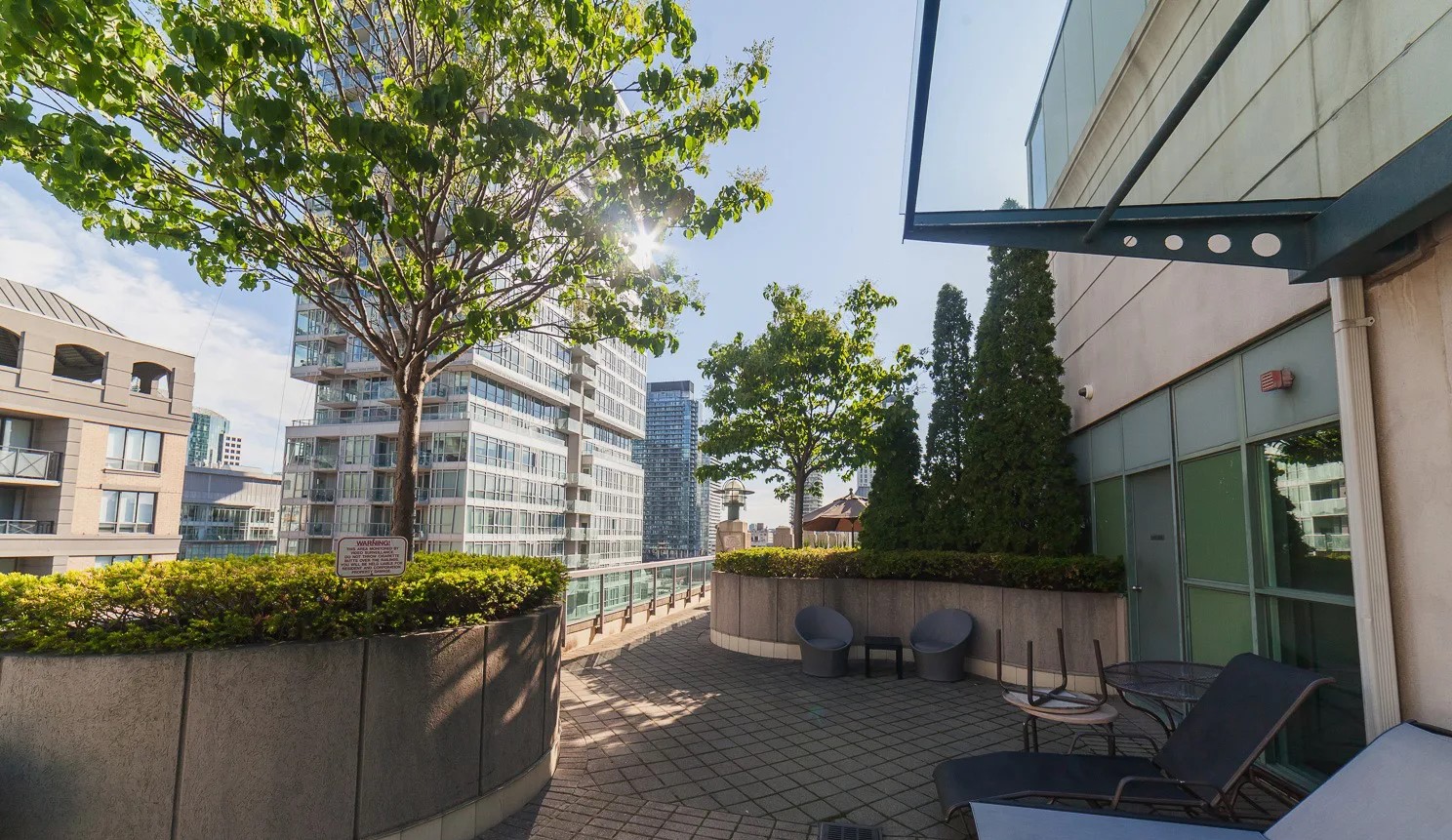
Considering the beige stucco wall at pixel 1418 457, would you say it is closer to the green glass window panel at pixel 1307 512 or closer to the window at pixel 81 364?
the green glass window panel at pixel 1307 512

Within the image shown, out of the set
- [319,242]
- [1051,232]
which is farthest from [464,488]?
[1051,232]

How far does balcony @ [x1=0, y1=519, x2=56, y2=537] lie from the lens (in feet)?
81.9

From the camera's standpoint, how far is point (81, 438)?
2662 cm

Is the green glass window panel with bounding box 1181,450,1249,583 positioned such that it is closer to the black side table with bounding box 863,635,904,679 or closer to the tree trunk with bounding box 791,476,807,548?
the black side table with bounding box 863,635,904,679

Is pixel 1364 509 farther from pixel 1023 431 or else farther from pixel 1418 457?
pixel 1023 431

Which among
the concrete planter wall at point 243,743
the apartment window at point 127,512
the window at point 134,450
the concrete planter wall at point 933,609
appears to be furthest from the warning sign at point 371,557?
the window at point 134,450

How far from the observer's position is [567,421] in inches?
2391

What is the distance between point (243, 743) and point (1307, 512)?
6.21 metres

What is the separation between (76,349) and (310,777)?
3572 cm

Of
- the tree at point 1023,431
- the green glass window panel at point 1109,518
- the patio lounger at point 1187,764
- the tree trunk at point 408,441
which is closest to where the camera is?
the patio lounger at point 1187,764

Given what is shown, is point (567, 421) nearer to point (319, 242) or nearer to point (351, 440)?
point (351, 440)

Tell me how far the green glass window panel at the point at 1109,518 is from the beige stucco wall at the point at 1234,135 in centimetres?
93

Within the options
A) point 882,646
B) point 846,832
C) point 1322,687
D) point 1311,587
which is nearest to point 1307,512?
point 1311,587

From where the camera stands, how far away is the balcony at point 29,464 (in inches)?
976
